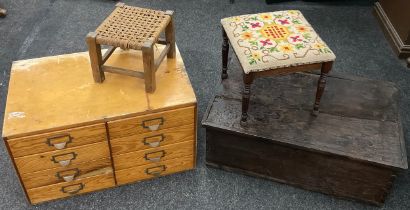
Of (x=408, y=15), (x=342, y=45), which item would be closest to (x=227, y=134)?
(x=342, y=45)

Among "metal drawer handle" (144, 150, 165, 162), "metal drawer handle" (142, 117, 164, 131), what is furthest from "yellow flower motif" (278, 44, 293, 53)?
"metal drawer handle" (144, 150, 165, 162)

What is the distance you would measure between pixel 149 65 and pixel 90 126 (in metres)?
0.31

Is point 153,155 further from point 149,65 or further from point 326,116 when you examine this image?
point 326,116

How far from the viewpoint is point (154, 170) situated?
181 centimetres

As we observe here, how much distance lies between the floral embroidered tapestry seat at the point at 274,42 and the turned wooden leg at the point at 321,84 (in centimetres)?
4

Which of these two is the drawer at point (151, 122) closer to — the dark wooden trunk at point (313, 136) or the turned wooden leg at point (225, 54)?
the dark wooden trunk at point (313, 136)

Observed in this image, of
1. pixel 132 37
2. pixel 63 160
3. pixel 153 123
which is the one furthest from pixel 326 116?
pixel 63 160

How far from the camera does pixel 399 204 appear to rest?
5.73ft

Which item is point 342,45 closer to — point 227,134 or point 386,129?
point 386,129

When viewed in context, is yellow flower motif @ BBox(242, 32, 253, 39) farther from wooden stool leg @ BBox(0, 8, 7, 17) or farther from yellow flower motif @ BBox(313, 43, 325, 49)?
wooden stool leg @ BBox(0, 8, 7, 17)

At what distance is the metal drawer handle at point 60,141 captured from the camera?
1515mm

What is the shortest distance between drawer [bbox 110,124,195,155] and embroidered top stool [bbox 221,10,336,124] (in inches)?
9.4

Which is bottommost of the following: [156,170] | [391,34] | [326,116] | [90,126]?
[156,170]

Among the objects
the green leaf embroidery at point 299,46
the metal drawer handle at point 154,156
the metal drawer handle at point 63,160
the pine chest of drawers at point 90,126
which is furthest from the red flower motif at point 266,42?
the metal drawer handle at point 63,160
